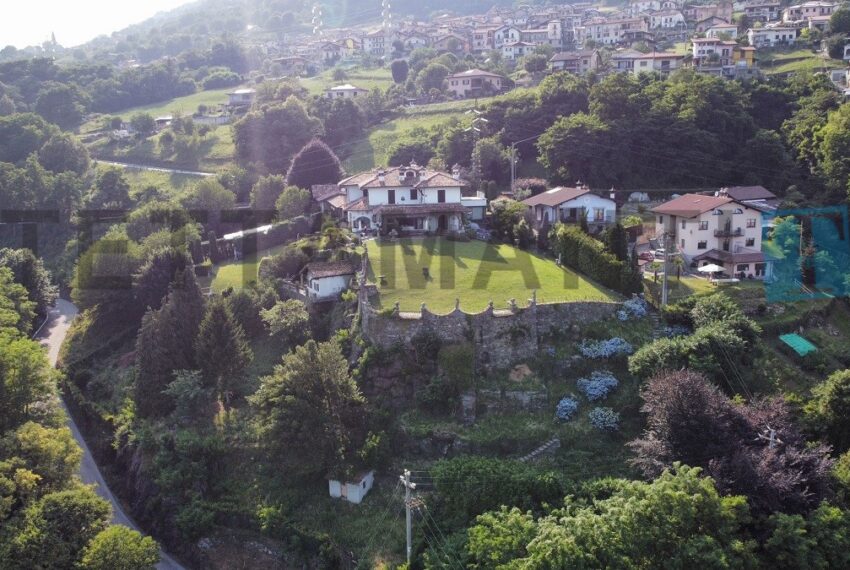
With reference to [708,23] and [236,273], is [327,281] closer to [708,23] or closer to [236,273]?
[236,273]

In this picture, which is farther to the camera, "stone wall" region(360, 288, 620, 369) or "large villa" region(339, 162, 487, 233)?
"large villa" region(339, 162, 487, 233)

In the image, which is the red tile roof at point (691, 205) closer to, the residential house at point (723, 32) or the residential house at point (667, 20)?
the residential house at point (723, 32)

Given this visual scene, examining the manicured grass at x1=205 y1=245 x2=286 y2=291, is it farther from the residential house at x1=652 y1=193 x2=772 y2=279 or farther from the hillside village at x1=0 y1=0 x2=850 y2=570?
the residential house at x1=652 y1=193 x2=772 y2=279

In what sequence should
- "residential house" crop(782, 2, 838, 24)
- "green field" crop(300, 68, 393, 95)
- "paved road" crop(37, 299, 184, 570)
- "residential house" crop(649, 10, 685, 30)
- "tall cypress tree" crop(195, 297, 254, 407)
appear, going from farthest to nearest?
"residential house" crop(649, 10, 685, 30)
"green field" crop(300, 68, 393, 95)
"residential house" crop(782, 2, 838, 24)
"tall cypress tree" crop(195, 297, 254, 407)
"paved road" crop(37, 299, 184, 570)

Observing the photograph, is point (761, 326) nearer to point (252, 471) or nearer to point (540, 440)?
point (540, 440)

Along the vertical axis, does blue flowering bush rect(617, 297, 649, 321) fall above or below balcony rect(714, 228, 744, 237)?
below

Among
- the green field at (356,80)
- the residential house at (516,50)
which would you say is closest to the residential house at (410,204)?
the green field at (356,80)

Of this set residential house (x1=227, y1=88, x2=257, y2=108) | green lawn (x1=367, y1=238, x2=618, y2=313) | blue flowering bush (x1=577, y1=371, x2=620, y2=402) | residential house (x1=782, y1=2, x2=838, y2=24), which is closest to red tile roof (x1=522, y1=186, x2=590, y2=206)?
green lawn (x1=367, y1=238, x2=618, y2=313)

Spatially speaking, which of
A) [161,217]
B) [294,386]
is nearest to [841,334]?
[294,386]
